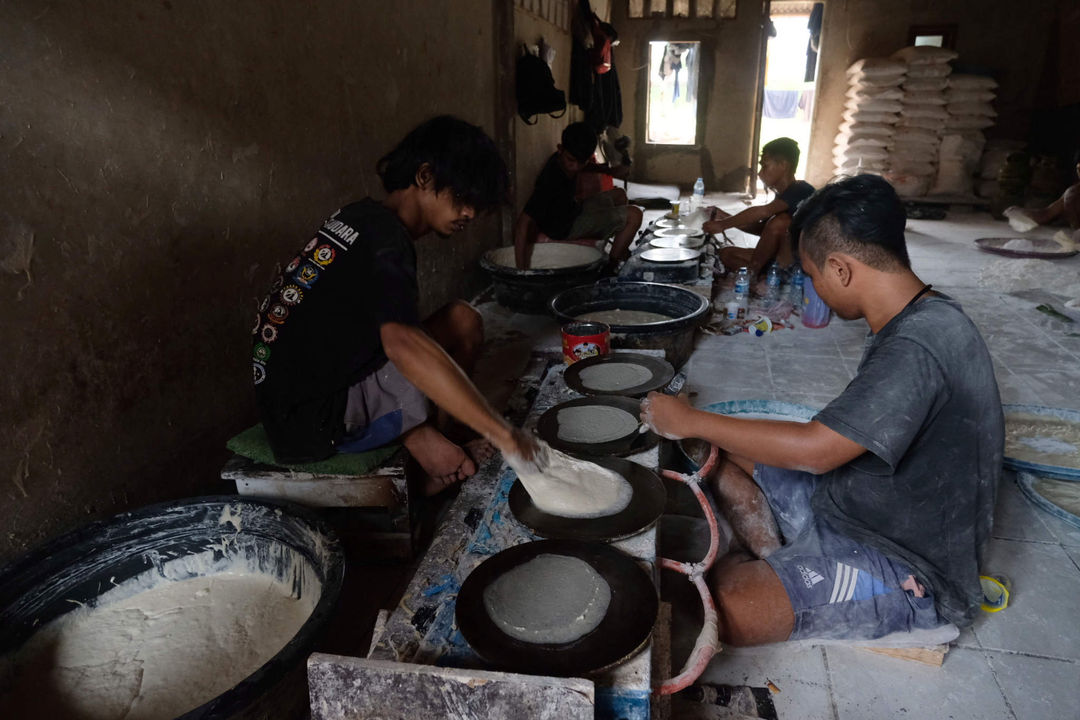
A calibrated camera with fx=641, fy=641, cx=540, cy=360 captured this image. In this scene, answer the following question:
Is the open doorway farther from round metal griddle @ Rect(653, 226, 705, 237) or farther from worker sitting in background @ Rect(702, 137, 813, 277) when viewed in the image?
worker sitting in background @ Rect(702, 137, 813, 277)

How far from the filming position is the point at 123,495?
1979mm

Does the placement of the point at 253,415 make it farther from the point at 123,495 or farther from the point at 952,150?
the point at 952,150

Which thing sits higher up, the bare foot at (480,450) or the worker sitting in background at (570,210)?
the worker sitting in background at (570,210)

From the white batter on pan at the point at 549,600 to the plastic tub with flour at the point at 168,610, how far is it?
425 mm

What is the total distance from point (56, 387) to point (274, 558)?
75 cm

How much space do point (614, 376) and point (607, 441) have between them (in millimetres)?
509

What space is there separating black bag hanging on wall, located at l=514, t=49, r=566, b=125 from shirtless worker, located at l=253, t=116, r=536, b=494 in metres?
3.83

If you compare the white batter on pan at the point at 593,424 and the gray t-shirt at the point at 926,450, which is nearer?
the gray t-shirt at the point at 926,450

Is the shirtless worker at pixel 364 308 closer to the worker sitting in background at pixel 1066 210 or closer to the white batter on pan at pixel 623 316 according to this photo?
the white batter on pan at pixel 623 316

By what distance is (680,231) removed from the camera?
18.0 ft

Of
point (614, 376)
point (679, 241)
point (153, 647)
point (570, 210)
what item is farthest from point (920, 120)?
point (153, 647)

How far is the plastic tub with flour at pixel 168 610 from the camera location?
1.49m

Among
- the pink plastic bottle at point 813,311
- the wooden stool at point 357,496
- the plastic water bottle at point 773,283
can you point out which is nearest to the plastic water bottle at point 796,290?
the plastic water bottle at point 773,283

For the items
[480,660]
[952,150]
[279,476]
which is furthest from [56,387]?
[952,150]
